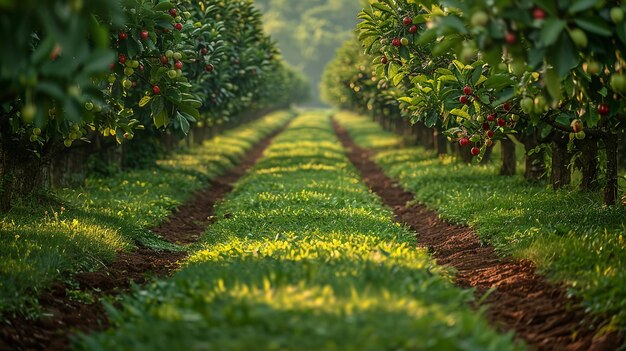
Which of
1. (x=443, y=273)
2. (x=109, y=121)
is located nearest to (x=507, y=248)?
(x=443, y=273)

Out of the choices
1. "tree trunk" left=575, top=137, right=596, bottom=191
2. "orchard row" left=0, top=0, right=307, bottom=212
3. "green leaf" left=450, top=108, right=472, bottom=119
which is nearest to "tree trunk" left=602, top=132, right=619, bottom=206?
"tree trunk" left=575, top=137, right=596, bottom=191

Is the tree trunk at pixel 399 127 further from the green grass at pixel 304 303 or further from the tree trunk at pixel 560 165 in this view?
the green grass at pixel 304 303

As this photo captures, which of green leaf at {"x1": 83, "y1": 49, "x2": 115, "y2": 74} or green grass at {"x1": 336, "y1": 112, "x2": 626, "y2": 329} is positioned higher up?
green leaf at {"x1": 83, "y1": 49, "x2": 115, "y2": 74}

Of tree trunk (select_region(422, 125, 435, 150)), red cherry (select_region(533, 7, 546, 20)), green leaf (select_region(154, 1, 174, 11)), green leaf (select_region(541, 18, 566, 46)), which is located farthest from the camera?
tree trunk (select_region(422, 125, 435, 150))

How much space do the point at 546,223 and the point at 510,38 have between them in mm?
5398

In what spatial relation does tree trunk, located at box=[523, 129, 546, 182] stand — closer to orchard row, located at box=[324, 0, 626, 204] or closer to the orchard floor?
orchard row, located at box=[324, 0, 626, 204]

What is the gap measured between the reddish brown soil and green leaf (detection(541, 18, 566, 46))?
2706mm

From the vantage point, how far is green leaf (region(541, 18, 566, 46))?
5.63 m

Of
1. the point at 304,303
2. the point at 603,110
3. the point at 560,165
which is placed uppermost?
the point at 603,110

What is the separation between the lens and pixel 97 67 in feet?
17.1

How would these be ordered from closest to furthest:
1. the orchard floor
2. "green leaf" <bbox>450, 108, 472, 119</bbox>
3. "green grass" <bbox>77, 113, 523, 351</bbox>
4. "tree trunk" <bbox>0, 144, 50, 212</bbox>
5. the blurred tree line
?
1. "green grass" <bbox>77, 113, 523, 351</bbox>
2. the orchard floor
3. "green leaf" <bbox>450, 108, 472, 119</bbox>
4. "tree trunk" <bbox>0, 144, 50, 212</bbox>
5. the blurred tree line

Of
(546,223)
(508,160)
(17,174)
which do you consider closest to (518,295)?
(546,223)

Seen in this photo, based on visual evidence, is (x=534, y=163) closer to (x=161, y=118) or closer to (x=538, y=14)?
(x=161, y=118)

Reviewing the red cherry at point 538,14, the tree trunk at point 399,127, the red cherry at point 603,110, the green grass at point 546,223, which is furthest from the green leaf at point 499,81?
the tree trunk at point 399,127
